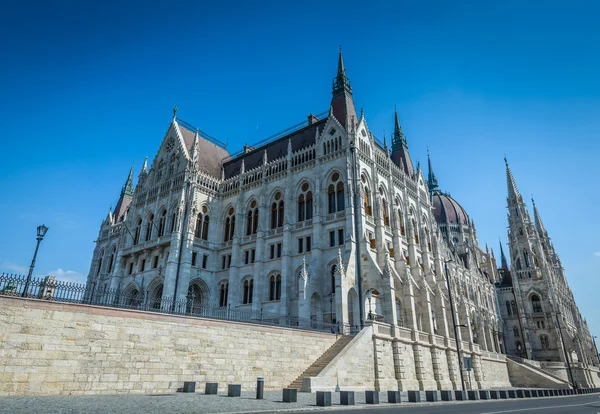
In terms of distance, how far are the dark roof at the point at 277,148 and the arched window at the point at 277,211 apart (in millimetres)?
5880

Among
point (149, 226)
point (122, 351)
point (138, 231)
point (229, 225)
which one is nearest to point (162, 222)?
point (149, 226)

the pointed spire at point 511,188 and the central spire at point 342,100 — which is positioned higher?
the pointed spire at point 511,188

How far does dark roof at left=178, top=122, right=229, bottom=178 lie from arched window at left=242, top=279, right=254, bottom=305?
50.8 ft

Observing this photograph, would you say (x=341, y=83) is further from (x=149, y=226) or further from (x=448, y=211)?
(x=448, y=211)

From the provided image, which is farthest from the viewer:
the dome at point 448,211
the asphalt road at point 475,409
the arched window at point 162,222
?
the dome at point 448,211

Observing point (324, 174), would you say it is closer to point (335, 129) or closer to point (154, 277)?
point (335, 129)

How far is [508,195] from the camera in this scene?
84.2 meters

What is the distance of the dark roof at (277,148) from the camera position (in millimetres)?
44531

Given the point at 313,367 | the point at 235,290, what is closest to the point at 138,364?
the point at 313,367

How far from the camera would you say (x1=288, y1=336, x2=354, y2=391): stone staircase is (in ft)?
73.7

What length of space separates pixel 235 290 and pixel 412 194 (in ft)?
76.6

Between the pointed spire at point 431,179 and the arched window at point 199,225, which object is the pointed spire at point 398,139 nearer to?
the arched window at point 199,225

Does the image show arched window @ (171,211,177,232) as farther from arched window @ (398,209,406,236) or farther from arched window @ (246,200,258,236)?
arched window @ (398,209,406,236)

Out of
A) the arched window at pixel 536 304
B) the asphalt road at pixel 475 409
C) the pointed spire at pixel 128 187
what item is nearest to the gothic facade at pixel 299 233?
the asphalt road at pixel 475 409
